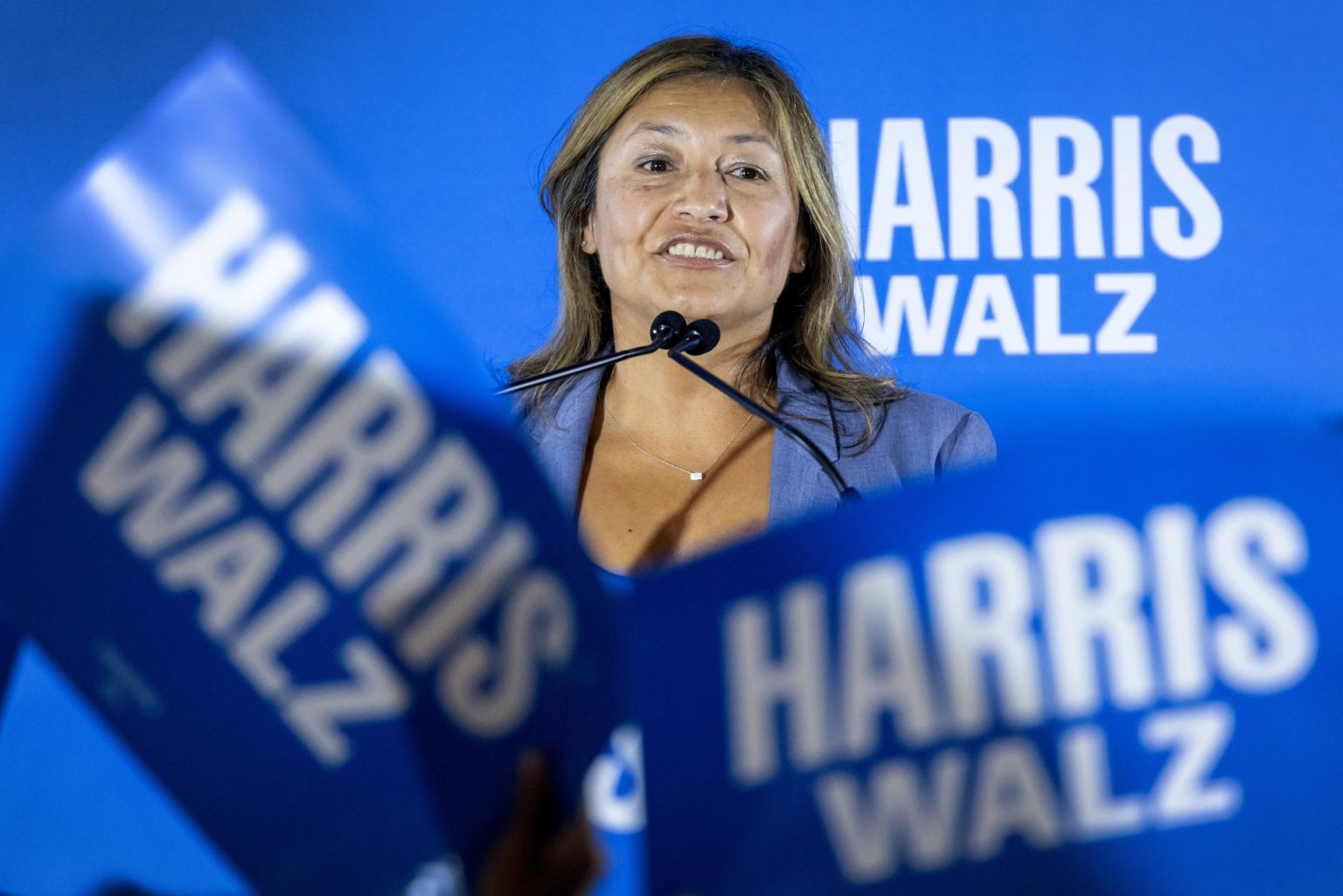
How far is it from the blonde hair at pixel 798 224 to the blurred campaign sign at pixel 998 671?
75 cm

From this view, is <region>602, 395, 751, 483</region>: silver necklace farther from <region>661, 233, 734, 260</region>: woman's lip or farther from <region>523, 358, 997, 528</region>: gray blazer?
<region>661, 233, 734, 260</region>: woman's lip

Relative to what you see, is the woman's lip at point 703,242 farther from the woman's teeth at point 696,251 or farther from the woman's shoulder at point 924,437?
the woman's shoulder at point 924,437

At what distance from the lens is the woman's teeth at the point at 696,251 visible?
46.6 inches

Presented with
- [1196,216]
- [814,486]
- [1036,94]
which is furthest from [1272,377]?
[814,486]

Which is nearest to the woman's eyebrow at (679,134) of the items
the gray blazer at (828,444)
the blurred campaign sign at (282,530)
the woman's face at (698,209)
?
the woman's face at (698,209)

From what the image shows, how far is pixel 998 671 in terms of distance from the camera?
446 millimetres

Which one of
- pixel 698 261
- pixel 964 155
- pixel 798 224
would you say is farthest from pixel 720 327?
pixel 964 155

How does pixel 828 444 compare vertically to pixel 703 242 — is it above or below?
below

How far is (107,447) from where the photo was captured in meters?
0.47

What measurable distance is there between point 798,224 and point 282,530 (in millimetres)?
896

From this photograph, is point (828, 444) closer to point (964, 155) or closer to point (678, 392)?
point (678, 392)

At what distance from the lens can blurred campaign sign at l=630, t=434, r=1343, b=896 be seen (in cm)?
44

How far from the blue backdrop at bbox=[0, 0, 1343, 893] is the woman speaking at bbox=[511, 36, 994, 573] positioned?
44 centimetres

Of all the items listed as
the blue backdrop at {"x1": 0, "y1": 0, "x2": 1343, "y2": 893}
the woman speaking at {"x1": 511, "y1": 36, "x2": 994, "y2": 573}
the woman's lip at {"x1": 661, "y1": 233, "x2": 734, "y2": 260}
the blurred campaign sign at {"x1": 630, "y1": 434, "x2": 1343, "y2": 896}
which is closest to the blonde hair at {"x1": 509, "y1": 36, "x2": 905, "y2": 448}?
the woman speaking at {"x1": 511, "y1": 36, "x2": 994, "y2": 573}
